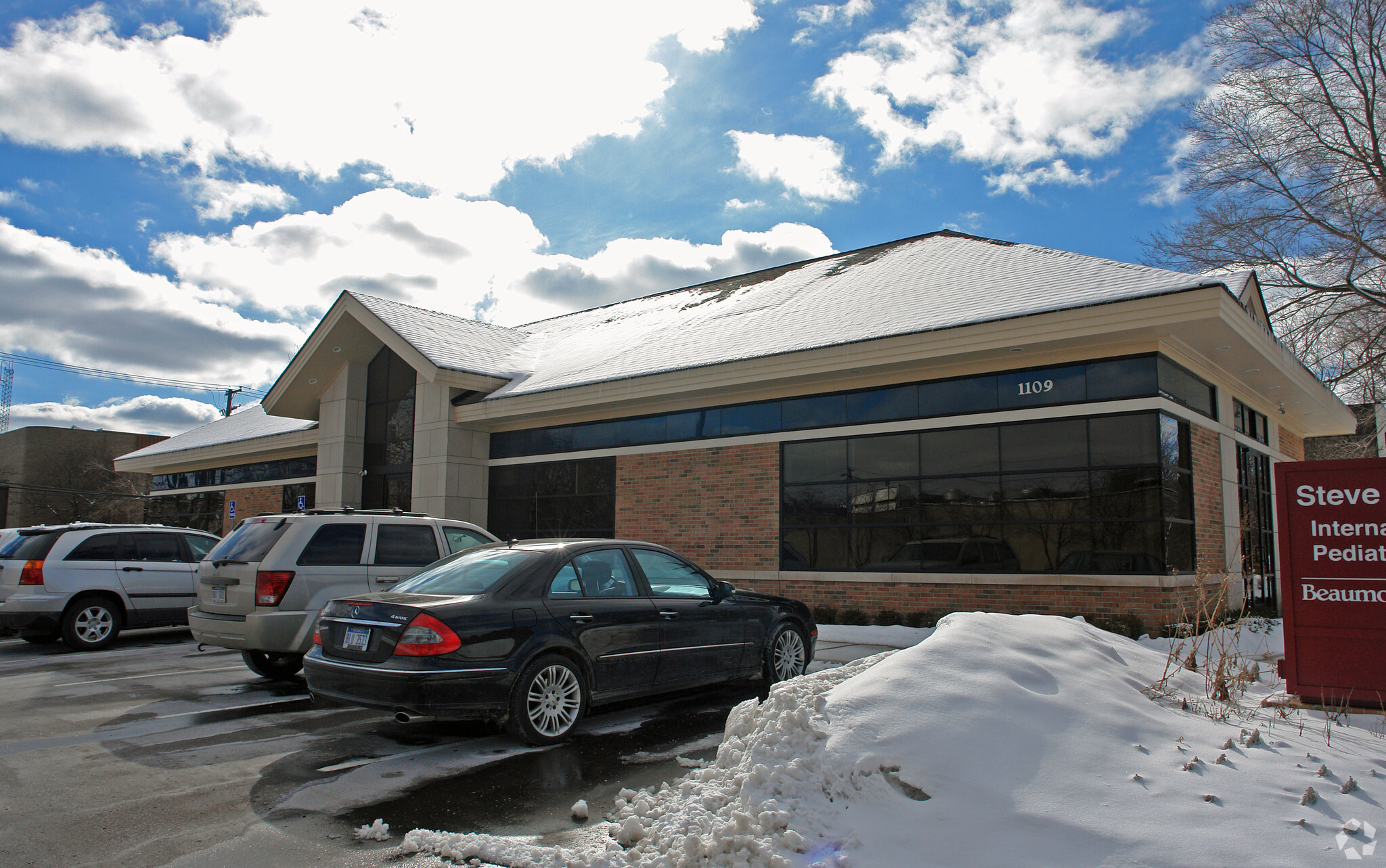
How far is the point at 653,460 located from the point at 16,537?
9.61m

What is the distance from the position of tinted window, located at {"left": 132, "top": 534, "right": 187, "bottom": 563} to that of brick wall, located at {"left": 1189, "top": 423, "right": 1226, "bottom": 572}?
48.0 ft

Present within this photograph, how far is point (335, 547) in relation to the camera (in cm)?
869

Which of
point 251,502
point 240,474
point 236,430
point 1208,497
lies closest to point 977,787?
point 1208,497

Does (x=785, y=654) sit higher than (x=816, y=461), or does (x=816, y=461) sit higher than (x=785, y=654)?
(x=816, y=461)

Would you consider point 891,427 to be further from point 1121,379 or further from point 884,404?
point 1121,379

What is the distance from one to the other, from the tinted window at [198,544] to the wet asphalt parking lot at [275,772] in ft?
14.5

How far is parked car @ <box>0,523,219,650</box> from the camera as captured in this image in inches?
437

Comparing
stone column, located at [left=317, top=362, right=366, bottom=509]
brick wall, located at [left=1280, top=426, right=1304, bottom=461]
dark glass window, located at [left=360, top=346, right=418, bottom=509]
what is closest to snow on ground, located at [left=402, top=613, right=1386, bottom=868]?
brick wall, located at [left=1280, top=426, right=1304, bottom=461]

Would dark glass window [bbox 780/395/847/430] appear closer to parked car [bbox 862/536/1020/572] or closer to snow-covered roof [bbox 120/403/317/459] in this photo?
parked car [bbox 862/536/1020/572]

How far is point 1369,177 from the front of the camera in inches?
819

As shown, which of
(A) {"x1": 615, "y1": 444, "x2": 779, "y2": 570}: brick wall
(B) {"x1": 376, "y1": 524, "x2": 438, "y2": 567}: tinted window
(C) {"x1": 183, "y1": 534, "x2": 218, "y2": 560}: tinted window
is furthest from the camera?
(A) {"x1": 615, "y1": 444, "x2": 779, "y2": 570}: brick wall

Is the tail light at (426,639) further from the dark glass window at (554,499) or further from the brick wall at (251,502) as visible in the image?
the brick wall at (251,502)

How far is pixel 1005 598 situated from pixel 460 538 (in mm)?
7396

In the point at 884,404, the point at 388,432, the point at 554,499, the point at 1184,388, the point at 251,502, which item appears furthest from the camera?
the point at 251,502
